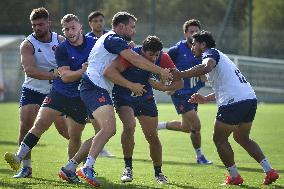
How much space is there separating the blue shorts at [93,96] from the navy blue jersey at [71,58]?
44 cm

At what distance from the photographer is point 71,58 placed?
1149 cm

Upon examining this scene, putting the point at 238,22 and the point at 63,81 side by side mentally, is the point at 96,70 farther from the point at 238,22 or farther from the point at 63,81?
the point at 238,22

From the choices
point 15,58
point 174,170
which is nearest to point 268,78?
point 15,58

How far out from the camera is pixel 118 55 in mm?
11109

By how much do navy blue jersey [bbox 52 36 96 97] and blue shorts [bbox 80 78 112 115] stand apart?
0.44 m

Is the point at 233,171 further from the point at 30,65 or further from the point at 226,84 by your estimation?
the point at 30,65

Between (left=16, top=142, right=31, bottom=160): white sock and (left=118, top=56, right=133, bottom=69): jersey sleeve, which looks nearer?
(left=118, top=56, right=133, bottom=69): jersey sleeve

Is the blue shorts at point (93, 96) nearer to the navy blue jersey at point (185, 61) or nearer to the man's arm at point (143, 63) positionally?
the man's arm at point (143, 63)

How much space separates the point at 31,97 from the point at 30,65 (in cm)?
59

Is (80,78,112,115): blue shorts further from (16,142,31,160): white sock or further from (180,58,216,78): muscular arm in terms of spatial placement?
(16,142,31,160): white sock

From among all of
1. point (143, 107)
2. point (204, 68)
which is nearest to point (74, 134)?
point (143, 107)

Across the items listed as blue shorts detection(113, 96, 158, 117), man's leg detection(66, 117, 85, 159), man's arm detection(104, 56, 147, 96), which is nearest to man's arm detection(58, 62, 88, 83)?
man's arm detection(104, 56, 147, 96)

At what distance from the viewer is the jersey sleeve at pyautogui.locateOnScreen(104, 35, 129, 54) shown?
10797 millimetres

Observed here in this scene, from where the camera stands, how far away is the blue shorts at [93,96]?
10.8 metres
